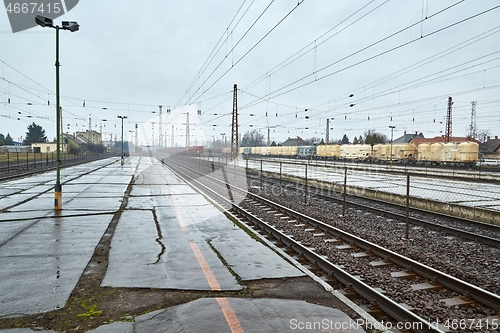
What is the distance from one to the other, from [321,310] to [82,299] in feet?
11.4

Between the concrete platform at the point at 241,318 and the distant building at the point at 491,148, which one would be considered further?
the distant building at the point at 491,148

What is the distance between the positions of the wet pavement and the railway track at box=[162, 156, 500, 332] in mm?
717

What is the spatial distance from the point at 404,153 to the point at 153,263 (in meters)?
52.5

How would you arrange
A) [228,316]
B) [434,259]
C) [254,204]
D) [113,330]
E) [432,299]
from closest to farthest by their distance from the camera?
[113,330] → [228,316] → [432,299] → [434,259] → [254,204]

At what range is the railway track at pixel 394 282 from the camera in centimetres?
470

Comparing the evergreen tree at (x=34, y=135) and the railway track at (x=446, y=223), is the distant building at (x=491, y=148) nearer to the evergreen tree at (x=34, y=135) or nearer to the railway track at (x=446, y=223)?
the railway track at (x=446, y=223)

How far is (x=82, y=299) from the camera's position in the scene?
4902 mm

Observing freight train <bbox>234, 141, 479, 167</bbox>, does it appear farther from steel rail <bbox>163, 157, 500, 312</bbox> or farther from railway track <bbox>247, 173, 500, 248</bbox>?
steel rail <bbox>163, 157, 500, 312</bbox>

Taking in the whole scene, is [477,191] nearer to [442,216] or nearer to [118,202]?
[442,216]

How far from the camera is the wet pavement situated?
4426mm

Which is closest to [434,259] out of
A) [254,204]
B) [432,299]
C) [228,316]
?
[432,299]

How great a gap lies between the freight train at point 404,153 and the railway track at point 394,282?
3703cm

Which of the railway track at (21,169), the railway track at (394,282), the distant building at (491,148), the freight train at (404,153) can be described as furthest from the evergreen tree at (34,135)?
the distant building at (491,148)

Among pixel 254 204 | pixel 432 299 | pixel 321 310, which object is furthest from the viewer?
pixel 254 204
